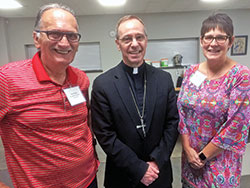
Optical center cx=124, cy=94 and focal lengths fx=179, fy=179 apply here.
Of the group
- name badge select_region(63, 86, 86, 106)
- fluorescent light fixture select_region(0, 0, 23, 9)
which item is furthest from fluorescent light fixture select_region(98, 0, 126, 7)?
name badge select_region(63, 86, 86, 106)

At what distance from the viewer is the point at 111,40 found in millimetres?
5793

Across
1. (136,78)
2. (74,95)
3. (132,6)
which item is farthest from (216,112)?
(132,6)

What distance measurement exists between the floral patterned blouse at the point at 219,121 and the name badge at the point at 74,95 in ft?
2.36

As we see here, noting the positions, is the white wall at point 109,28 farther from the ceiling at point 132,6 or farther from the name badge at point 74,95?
the name badge at point 74,95

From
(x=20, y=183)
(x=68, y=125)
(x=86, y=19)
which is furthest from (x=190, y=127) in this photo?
(x=86, y=19)

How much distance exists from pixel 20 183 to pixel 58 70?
676mm

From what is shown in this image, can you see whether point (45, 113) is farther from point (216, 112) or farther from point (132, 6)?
point (132, 6)

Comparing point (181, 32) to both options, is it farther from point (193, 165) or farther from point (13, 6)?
point (193, 165)

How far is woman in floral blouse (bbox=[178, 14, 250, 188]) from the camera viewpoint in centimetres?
107

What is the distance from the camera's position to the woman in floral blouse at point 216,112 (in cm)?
107

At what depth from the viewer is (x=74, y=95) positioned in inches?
44.1

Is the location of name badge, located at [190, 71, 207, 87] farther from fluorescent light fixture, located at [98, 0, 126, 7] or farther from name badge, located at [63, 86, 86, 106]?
fluorescent light fixture, located at [98, 0, 126, 7]

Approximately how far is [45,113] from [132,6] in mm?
4643

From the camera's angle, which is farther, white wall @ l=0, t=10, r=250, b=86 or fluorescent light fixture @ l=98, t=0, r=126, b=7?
white wall @ l=0, t=10, r=250, b=86
